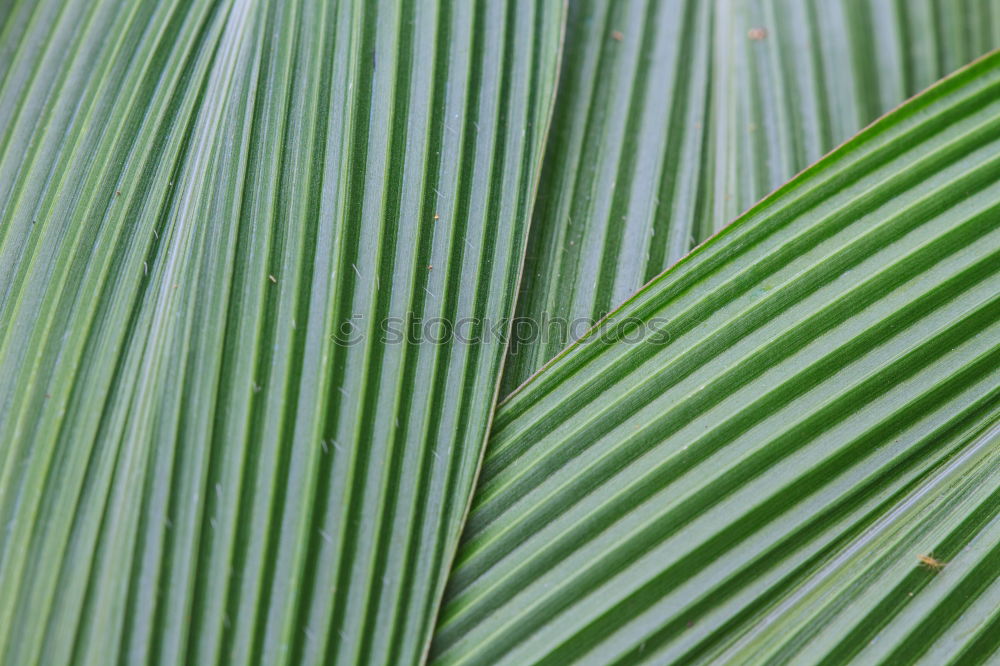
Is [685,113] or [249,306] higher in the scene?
[685,113]

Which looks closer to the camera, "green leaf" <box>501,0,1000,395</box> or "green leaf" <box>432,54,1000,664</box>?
"green leaf" <box>432,54,1000,664</box>

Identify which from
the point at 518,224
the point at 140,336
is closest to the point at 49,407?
the point at 140,336

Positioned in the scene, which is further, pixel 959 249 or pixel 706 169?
pixel 706 169

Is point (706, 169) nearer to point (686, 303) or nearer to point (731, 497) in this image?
point (686, 303)

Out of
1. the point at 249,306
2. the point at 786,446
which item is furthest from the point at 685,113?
the point at 249,306

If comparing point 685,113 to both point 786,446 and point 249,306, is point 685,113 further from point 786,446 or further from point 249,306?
point 249,306
